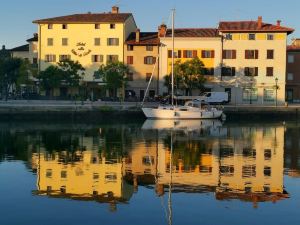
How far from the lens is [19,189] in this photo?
21391mm

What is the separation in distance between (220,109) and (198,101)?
2.98m

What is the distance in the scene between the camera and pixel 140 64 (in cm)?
Result: 7856

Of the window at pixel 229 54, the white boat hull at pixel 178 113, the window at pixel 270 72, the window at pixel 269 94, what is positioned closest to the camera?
the white boat hull at pixel 178 113

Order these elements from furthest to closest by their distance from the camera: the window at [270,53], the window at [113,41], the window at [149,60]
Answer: the window at [113,41]
the window at [149,60]
the window at [270,53]

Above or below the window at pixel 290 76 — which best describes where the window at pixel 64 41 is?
above

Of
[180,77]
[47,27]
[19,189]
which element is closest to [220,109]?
[180,77]

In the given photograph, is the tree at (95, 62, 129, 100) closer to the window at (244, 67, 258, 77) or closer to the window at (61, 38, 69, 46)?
the window at (61, 38, 69, 46)

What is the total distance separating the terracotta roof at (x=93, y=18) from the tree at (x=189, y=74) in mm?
13763

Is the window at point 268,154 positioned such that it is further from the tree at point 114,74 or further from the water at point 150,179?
the tree at point 114,74

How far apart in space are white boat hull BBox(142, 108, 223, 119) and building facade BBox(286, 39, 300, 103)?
23.0 meters

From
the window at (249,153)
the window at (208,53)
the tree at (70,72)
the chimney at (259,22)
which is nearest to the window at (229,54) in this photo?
the window at (208,53)

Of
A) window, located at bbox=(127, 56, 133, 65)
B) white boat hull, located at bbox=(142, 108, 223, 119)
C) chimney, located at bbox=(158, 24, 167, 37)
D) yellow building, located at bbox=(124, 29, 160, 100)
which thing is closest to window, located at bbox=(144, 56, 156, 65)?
yellow building, located at bbox=(124, 29, 160, 100)

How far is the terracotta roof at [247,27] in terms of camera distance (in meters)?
74.8

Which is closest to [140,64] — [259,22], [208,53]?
[208,53]
